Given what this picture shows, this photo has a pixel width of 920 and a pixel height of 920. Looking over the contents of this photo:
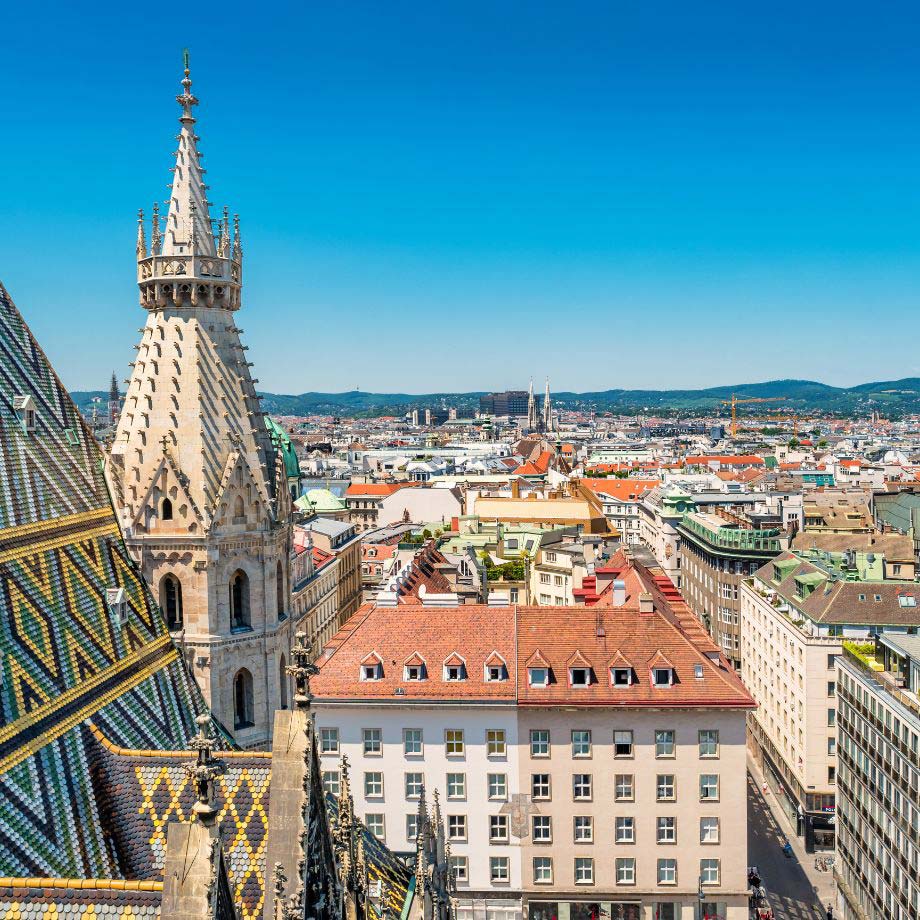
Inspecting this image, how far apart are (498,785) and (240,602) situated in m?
21.2

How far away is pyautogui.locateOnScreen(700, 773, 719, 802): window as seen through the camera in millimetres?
45594

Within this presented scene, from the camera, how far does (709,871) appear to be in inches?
1797

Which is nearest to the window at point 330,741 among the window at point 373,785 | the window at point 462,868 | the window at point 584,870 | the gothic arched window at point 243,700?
the window at point 373,785

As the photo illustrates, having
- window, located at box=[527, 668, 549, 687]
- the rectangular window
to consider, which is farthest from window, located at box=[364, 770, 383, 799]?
the rectangular window

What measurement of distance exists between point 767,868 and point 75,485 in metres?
49.1

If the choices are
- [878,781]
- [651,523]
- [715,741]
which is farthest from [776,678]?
[651,523]

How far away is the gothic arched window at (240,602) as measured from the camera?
96.7 feet

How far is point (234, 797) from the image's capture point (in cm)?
2092

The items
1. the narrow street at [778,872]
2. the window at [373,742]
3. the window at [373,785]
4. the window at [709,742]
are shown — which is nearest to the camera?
the window at [709,742]

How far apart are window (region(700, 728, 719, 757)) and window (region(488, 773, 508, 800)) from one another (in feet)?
29.7

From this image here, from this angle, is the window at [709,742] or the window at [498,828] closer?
the window at [709,742]

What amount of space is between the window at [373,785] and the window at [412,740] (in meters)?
1.70

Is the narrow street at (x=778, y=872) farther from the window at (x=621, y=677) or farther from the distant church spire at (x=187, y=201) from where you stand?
the distant church spire at (x=187, y=201)

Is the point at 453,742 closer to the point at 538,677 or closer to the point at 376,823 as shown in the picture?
the point at 538,677
